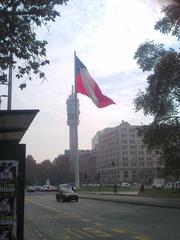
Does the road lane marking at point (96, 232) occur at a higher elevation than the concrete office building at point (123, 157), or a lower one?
lower

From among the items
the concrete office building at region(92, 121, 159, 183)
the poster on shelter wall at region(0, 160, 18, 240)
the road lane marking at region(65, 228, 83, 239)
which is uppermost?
the concrete office building at region(92, 121, 159, 183)

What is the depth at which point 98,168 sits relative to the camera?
195500 mm

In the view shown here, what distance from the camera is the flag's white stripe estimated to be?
31981mm

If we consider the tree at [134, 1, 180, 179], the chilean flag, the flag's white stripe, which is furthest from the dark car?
the flag's white stripe

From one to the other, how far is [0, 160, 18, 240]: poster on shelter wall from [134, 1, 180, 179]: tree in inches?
1480

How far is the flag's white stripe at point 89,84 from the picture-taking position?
31981 millimetres

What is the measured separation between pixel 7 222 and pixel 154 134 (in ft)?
135

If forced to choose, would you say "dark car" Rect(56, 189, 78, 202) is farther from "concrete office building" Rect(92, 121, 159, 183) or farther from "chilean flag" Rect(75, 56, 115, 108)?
"concrete office building" Rect(92, 121, 159, 183)

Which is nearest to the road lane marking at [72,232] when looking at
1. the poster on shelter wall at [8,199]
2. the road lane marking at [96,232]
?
the road lane marking at [96,232]

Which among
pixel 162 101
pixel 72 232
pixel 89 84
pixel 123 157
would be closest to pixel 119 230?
pixel 72 232

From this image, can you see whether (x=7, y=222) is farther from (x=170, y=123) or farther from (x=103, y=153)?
(x=103, y=153)

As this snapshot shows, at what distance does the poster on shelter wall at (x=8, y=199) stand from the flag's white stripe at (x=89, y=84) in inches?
794

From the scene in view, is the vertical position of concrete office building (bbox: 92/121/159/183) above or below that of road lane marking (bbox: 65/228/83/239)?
above

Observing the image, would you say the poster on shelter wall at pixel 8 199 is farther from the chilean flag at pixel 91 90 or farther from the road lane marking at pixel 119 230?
the chilean flag at pixel 91 90
